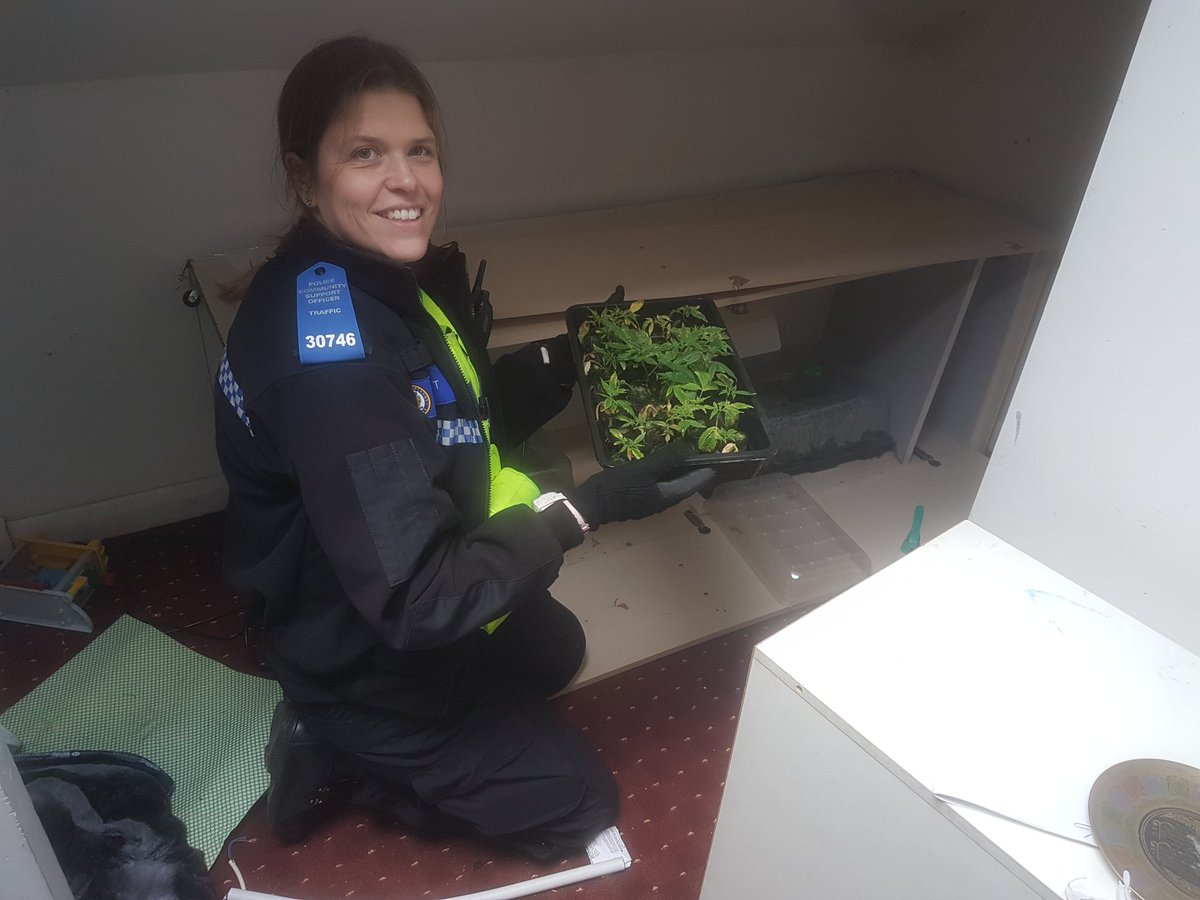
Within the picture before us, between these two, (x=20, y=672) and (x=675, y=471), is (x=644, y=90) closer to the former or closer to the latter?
(x=675, y=471)

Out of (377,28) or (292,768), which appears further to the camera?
(377,28)

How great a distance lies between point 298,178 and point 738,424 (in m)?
0.76

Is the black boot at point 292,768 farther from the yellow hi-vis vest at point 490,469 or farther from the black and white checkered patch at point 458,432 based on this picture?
the black and white checkered patch at point 458,432

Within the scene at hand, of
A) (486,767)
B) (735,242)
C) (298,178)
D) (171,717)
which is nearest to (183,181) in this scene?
(298,178)

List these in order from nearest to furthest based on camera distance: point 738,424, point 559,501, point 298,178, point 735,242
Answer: point 298,178 < point 559,501 < point 738,424 < point 735,242

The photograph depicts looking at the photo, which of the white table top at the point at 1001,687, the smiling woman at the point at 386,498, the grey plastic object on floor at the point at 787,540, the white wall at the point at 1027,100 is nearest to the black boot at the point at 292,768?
the smiling woman at the point at 386,498

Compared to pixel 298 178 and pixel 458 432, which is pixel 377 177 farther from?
pixel 458 432

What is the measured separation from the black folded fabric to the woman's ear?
941 mm

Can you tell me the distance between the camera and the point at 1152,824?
0.60 meters

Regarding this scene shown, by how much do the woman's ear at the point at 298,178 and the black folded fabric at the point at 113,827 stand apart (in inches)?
37.0

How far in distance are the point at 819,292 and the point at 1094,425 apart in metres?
1.80

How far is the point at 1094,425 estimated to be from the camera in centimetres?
77

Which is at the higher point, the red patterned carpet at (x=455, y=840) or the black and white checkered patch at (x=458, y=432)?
the black and white checkered patch at (x=458, y=432)

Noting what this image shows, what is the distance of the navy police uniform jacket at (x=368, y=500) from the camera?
0.92m
